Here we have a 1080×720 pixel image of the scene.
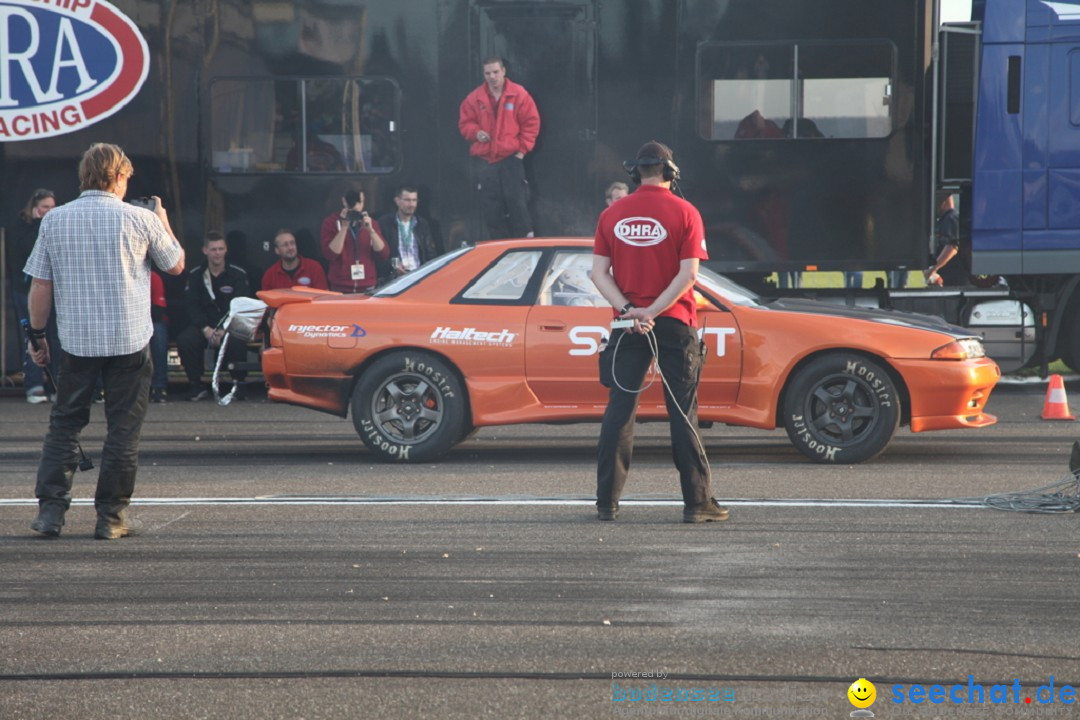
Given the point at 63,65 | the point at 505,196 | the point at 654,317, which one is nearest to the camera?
the point at 654,317

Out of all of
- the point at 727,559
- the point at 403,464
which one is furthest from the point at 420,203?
the point at 727,559

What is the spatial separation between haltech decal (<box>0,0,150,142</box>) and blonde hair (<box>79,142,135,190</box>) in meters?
6.72

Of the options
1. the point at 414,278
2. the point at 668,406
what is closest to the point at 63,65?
the point at 414,278

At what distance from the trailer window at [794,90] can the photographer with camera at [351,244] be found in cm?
297

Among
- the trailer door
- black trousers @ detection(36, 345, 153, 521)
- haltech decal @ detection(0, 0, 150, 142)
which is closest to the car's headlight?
the trailer door

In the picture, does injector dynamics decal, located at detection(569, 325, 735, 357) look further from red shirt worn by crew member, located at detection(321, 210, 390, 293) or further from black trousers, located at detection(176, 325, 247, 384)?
black trousers, located at detection(176, 325, 247, 384)

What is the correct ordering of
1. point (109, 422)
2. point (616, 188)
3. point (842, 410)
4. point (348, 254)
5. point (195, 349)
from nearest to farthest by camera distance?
point (109, 422)
point (842, 410)
point (616, 188)
point (348, 254)
point (195, 349)

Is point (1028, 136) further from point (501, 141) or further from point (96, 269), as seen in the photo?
point (96, 269)

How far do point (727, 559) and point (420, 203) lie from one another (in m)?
7.45

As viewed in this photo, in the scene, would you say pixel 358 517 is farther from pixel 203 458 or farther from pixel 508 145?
pixel 508 145

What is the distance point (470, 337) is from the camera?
958 cm

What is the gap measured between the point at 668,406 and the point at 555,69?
21.0 feet

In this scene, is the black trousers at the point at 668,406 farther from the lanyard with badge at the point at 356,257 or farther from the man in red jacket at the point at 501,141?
the lanyard with badge at the point at 356,257

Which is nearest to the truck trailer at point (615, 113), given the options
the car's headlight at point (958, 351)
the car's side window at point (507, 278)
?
the car's side window at point (507, 278)
